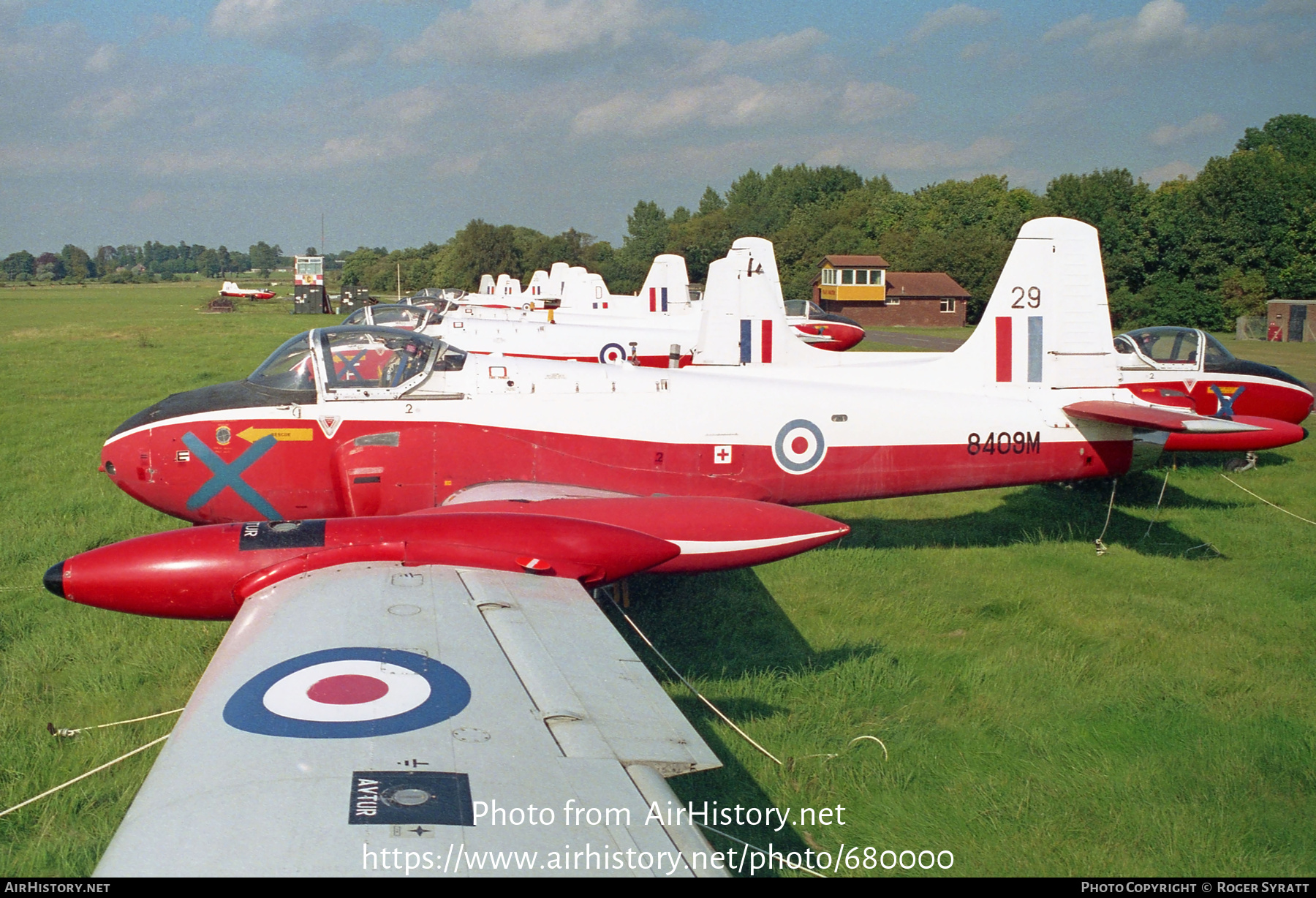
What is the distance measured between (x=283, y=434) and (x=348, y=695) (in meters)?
4.46

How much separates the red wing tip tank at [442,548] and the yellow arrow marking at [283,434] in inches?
74.0

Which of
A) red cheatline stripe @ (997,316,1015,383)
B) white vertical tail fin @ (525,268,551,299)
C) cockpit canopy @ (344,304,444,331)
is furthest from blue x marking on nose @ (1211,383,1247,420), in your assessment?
white vertical tail fin @ (525,268,551,299)

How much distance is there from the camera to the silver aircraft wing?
2584mm

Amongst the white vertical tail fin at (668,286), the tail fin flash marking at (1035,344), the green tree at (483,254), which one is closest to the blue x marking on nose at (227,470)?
the tail fin flash marking at (1035,344)

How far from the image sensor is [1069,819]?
4.57m

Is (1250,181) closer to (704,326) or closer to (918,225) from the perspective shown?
(918,225)

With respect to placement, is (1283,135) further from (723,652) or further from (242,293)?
(723,652)

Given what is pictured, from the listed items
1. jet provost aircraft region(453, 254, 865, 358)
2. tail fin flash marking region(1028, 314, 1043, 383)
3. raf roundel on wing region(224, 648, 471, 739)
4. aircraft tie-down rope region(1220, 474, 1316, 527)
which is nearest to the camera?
raf roundel on wing region(224, 648, 471, 739)

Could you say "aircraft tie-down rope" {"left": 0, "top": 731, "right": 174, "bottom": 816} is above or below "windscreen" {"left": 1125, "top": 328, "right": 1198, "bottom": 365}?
below

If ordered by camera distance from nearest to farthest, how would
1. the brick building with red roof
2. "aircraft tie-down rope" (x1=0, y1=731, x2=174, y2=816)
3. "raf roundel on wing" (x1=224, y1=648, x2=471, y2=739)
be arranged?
"raf roundel on wing" (x1=224, y1=648, x2=471, y2=739) < "aircraft tie-down rope" (x1=0, y1=731, x2=174, y2=816) < the brick building with red roof

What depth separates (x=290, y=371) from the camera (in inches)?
310

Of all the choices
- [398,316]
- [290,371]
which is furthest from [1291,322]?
[290,371]

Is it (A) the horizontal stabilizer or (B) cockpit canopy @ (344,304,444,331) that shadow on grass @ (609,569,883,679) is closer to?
(A) the horizontal stabilizer

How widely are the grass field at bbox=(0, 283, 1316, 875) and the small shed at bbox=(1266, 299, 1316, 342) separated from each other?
38490 millimetres
